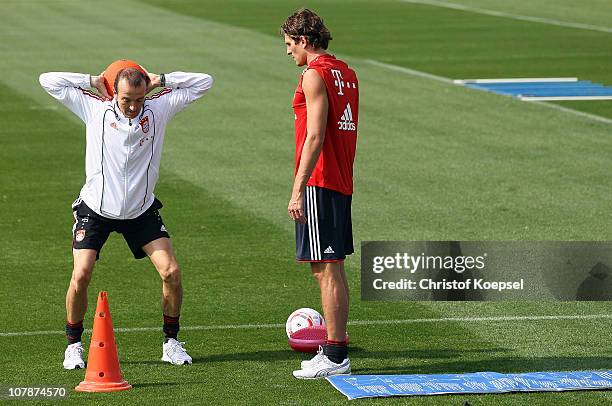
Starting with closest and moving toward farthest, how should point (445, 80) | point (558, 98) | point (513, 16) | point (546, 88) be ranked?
point (558, 98) → point (546, 88) → point (445, 80) → point (513, 16)

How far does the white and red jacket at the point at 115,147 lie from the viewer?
9.77m

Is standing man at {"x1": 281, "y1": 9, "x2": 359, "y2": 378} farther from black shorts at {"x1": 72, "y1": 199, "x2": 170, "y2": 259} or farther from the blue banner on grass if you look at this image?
black shorts at {"x1": 72, "y1": 199, "x2": 170, "y2": 259}

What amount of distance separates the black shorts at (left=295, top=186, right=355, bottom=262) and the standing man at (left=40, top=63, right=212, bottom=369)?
0.96 m

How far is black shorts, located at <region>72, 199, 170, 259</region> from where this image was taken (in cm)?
982

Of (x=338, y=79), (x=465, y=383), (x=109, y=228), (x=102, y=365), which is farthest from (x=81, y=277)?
(x=465, y=383)

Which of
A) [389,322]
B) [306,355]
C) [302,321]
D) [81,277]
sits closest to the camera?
[81,277]

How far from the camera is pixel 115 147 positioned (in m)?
9.77

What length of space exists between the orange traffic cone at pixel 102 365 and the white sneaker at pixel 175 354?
68cm

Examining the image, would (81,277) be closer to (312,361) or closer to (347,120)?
(312,361)

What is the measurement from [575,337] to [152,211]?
3.18 meters

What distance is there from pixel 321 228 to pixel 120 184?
1.40 m

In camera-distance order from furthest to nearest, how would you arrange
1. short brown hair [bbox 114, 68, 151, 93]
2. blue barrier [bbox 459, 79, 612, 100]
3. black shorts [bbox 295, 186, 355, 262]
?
blue barrier [bbox 459, 79, 612, 100]
short brown hair [bbox 114, 68, 151, 93]
black shorts [bbox 295, 186, 355, 262]

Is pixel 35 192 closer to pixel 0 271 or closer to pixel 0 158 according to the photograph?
pixel 0 158

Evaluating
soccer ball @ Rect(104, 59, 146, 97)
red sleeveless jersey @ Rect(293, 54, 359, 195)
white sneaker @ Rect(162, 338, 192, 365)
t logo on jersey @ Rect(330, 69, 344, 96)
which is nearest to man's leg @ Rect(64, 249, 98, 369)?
white sneaker @ Rect(162, 338, 192, 365)
